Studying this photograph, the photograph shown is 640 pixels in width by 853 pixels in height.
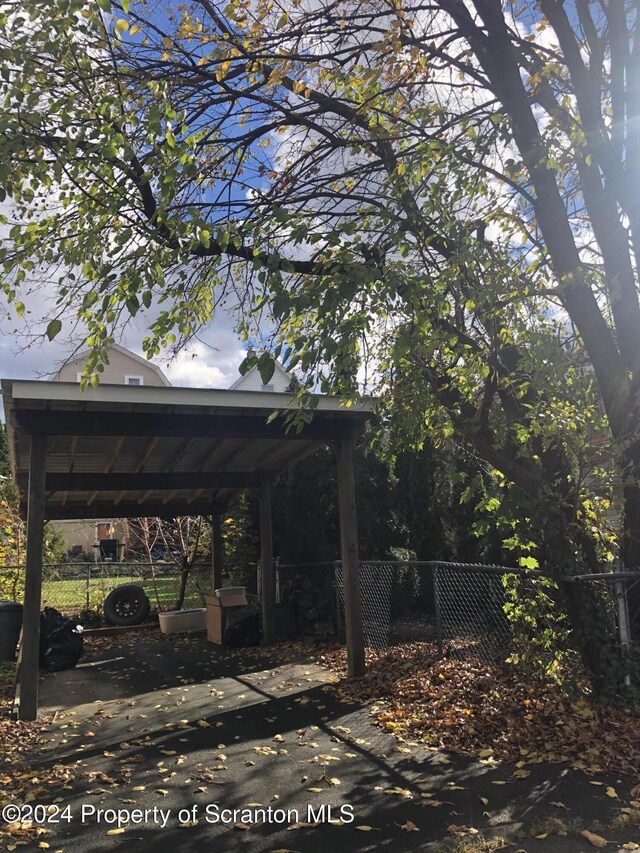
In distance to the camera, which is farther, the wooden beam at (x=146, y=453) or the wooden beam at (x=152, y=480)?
the wooden beam at (x=152, y=480)

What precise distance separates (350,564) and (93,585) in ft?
38.8

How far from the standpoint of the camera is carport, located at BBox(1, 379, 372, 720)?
650 cm


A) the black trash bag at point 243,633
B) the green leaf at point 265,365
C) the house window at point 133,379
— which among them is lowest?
the black trash bag at point 243,633

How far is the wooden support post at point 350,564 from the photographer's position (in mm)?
7668

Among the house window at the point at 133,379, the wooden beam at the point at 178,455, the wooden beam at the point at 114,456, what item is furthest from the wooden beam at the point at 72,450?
the house window at the point at 133,379

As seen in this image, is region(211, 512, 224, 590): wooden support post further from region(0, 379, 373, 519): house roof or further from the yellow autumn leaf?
the yellow autumn leaf

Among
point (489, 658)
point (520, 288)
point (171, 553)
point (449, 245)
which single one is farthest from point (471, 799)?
point (171, 553)

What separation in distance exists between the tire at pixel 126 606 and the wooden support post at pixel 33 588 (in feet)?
23.9

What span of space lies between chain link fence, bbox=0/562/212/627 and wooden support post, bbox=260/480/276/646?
4830 millimetres

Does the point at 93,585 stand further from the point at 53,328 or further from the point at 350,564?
the point at 53,328

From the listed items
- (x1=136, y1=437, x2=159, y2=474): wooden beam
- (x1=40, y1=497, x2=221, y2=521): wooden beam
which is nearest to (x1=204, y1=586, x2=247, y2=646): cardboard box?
(x1=40, y1=497, x2=221, y2=521): wooden beam

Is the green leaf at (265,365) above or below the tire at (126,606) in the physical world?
above

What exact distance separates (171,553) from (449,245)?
43.4ft

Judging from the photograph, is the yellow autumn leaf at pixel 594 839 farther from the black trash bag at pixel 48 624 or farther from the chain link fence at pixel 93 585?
the chain link fence at pixel 93 585
